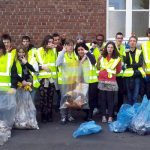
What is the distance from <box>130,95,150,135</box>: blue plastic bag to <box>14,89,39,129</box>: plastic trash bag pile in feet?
5.81

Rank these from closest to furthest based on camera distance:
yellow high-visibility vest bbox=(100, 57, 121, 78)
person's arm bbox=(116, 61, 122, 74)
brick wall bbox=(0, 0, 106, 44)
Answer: yellow high-visibility vest bbox=(100, 57, 121, 78) < person's arm bbox=(116, 61, 122, 74) < brick wall bbox=(0, 0, 106, 44)

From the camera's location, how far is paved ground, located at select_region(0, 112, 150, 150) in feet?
24.6

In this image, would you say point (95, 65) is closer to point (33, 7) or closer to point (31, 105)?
point (31, 105)

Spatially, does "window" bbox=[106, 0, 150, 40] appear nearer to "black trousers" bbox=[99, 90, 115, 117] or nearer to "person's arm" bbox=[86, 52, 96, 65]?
"person's arm" bbox=[86, 52, 96, 65]

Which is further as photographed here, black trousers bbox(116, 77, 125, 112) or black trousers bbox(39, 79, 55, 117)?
black trousers bbox(116, 77, 125, 112)

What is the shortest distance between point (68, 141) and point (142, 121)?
54.2 inches

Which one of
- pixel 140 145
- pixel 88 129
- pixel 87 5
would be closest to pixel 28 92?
pixel 88 129

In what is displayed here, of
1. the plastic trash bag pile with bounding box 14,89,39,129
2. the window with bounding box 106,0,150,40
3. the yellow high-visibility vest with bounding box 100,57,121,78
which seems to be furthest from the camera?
the window with bounding box 106,0,150,40

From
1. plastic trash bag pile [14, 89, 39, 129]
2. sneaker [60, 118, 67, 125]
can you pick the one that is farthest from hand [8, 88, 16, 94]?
sneaker [60, 118, 67, 125]

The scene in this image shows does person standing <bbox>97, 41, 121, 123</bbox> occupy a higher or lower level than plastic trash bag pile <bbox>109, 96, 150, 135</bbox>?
higher

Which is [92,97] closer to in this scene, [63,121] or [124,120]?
[63,121]

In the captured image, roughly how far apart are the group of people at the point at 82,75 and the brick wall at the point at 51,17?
6.12 ft

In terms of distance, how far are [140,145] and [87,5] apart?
455 centimetres

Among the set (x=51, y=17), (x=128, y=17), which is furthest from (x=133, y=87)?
(x=51, y=17)
